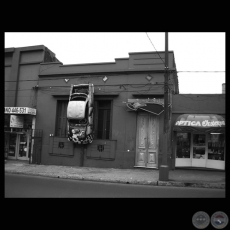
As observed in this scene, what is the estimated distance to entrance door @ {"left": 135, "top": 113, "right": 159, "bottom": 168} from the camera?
12.6m

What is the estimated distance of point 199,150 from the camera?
40.9 ft

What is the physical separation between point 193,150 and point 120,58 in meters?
6.79

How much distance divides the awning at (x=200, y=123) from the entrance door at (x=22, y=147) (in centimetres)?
978

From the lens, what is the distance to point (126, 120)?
12984 mm

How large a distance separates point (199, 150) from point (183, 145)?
35.8 inches

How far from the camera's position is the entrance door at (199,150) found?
40.3ft

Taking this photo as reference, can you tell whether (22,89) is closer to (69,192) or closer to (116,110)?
(116,110)

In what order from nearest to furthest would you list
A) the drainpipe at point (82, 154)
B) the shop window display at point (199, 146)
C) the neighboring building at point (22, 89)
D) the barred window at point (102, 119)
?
the shop window display at point (199, 146)
the drainpipe at point (82, 154)
the barred window at point (102, 119)
the neighboring building at point (22, 89)

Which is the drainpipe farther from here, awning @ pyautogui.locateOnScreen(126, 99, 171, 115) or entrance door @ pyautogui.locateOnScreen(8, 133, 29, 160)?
entrance door @ pyautogui.locateOnScreen(8, 133, 29, 160)

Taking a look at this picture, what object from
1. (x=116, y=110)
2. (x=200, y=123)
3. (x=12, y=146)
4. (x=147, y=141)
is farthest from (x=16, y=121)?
(x=200, y=123)

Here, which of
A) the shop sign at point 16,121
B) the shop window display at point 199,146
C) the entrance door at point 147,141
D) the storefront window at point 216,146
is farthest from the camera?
the shop sign at point 16,121

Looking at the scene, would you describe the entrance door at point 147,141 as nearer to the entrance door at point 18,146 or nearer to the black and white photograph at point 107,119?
the black and white photograph at point 107,119

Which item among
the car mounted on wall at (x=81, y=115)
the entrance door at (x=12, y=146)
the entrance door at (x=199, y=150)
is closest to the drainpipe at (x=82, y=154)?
the car mounted on wall at (x=81, y=115)
